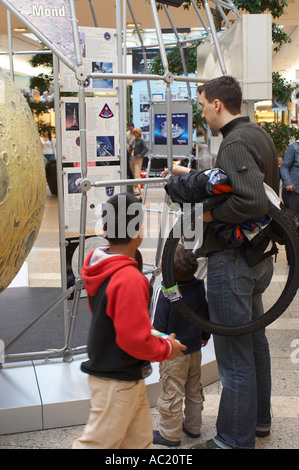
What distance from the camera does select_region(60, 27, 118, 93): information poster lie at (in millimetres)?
3793

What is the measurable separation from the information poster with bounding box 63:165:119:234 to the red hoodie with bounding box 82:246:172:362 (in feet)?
5.28

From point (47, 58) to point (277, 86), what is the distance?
5.83 meters

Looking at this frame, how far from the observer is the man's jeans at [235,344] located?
291 centimetres

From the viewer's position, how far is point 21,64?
19938 mm

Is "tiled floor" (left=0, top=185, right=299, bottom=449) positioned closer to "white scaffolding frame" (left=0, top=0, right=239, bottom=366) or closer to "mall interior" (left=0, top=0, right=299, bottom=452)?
"mall interior" (left=0, top=0, right=299, bottom=452)

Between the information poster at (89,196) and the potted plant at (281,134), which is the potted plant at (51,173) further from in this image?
the information poster at (89,196)

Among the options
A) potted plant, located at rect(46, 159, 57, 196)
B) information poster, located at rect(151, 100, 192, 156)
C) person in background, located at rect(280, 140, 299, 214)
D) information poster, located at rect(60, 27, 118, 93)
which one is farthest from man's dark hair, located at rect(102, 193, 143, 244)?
potted plant, located at rect(46, 159, 57, 196)

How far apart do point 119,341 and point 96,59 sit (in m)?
2.31

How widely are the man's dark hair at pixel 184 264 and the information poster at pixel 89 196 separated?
3.16 feet

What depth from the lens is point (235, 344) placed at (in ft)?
9.75

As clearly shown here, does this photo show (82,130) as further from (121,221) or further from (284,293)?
(284,293)

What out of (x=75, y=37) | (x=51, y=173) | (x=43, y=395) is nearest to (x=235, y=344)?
(x=43, y=395)
